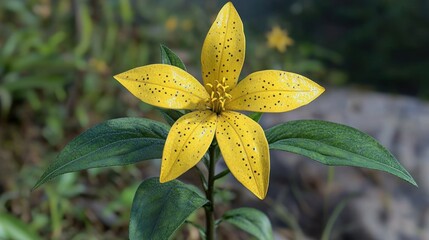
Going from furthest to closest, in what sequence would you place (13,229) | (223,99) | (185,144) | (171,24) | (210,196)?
1. (171,24)
2. (13,229)
3. (210,196)
4. (223,99)
5. (185,144)

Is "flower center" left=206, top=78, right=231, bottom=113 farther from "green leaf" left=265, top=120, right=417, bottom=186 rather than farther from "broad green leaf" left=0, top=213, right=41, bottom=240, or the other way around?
"broad green leaf" left=0, top=213, right=41, bottom=240

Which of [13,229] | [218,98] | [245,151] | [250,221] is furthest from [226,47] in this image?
[13,229]

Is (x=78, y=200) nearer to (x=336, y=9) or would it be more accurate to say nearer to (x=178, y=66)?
(x=178, y=66)

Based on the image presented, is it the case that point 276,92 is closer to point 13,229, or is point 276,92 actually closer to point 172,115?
point 172,115

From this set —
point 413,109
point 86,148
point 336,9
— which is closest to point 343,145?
point 86,148

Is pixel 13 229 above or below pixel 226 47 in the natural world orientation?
below

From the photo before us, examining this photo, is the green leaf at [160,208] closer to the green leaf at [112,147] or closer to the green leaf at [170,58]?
the green leaf at [112,147]
